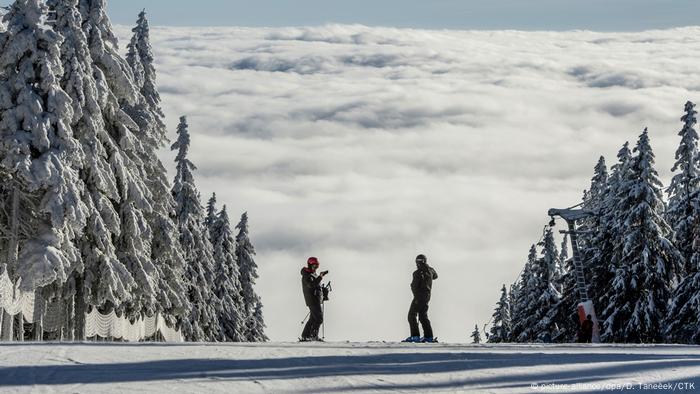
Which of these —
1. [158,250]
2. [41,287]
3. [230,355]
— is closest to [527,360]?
[230,355]

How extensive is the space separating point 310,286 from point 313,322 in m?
0.86

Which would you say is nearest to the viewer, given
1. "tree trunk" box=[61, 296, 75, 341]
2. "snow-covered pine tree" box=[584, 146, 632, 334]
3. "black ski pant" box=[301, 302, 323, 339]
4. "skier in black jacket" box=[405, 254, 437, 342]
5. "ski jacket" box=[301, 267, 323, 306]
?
"ski jacket" box=[301, 267, 323, 306]

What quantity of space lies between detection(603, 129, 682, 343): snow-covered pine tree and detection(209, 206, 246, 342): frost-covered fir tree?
77.2 ft

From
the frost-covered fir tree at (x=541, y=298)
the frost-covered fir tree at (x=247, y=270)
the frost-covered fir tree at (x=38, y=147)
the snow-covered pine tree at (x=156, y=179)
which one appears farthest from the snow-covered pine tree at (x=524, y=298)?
the frost-covered fir tree at (x=38, y=147)

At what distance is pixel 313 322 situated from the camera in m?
22.4

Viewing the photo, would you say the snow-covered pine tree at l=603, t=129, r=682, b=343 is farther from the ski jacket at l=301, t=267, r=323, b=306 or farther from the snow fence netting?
the ski jacket at l=301, t=267, r=323, b=306

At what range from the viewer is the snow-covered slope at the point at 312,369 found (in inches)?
462

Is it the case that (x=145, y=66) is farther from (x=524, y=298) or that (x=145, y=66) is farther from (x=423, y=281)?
(x=524, y=298)

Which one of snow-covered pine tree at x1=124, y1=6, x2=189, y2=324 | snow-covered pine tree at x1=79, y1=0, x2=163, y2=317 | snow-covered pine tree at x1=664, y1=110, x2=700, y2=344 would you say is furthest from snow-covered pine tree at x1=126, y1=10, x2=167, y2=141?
snow-covered pine tree at x1=664, y1=110, x2=700, y2=344

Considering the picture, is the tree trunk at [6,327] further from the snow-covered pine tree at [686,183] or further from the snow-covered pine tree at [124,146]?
the snow-covered pine tree at [686,183]

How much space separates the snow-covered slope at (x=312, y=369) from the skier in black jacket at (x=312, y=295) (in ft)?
15.7

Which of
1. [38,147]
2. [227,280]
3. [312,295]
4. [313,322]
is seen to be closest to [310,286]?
[312,295]

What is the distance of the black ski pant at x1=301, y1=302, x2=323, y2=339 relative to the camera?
22297mm

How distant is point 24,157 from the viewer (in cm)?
3225
